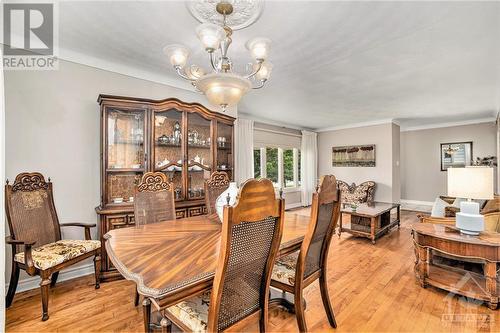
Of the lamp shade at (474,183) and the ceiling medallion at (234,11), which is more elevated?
the ceiling medallion at (234,11)

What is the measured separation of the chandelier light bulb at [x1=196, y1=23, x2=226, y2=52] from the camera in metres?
1.57

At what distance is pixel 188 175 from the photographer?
3.22 meters

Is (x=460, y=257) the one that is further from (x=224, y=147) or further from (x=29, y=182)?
(x=29, y=182)

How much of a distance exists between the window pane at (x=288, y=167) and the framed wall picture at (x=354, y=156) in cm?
133

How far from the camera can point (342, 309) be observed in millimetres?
2104

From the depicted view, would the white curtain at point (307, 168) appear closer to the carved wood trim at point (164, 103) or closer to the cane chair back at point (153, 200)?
the carved wood trim at point (164, 103)

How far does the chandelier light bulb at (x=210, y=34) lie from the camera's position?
5.14 ft

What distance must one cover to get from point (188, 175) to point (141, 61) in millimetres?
1458

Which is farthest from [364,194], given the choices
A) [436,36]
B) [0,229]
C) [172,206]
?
[0,229]

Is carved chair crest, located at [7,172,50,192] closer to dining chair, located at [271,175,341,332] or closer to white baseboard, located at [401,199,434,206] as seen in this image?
dining chair, located at [271,175,341,332]

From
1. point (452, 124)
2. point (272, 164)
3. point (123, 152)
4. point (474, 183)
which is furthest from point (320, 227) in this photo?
point (452, 124)

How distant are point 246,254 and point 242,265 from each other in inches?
2.3

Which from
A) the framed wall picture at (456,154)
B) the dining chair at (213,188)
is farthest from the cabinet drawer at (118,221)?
the framed wall picture at (456,154)

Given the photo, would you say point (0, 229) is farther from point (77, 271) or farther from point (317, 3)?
point (317, 3)
